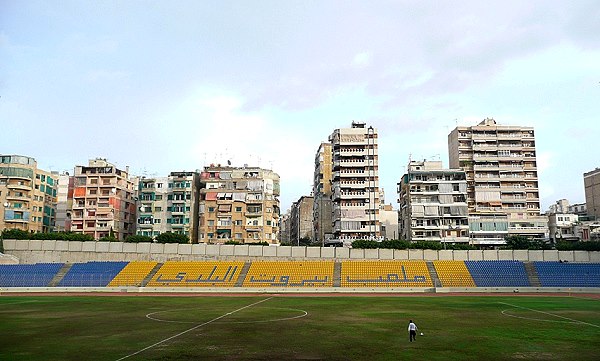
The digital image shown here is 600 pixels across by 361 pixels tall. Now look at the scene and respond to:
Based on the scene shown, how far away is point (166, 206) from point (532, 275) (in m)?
90.6

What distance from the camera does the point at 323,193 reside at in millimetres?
145625

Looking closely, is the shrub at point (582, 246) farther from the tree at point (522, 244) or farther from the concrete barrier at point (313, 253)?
the concrete barrier at point (313, 253)

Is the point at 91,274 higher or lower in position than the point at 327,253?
lower

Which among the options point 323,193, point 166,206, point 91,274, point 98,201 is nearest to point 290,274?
point 91,274

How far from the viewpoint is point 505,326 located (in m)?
36.1

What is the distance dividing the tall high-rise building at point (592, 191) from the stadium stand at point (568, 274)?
77.6 m

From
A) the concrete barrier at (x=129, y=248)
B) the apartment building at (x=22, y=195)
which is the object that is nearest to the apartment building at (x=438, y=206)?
the concrete barrier at (x=129, y=248)

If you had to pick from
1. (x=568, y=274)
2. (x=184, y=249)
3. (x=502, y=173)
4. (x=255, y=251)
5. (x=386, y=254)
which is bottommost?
(x=568, y=274)

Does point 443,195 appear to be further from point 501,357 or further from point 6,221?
point 6,221

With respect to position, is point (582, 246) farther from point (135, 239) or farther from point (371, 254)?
point (135, 239)

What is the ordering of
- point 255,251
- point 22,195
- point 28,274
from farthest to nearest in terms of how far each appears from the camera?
point 22,195, point 255,251, point 28,274

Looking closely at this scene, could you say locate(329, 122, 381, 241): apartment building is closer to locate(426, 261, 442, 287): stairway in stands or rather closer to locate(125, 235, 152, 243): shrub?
locate(426, 261, 442, 287): stairway in stands

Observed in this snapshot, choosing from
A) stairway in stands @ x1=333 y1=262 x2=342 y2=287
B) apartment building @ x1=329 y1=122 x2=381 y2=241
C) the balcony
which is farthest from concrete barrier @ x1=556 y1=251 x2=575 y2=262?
the balcony

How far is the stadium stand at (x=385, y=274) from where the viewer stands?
73875mm
